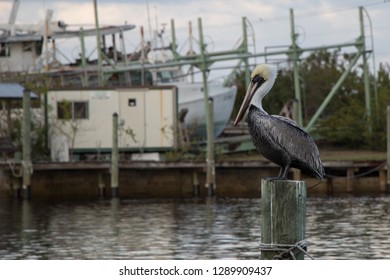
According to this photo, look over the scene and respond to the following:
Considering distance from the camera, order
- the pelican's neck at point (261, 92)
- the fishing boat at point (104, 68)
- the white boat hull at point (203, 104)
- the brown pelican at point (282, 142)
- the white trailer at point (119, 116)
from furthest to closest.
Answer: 1. the white boat hull at point (203, 104)
2. the fishing boat at point (104, 68)
3. the white trailer at point (119, 116)
4. the pelican's neck at point (261, 92)
5. the brown pelican at point (282, 142)

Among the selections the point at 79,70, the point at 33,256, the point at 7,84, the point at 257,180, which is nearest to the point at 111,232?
the point at 33,256

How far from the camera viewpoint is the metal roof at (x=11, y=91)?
1836 inches

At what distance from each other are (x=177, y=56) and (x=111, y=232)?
80.0 feet

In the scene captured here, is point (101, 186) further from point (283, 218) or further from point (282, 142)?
point (283, 218)

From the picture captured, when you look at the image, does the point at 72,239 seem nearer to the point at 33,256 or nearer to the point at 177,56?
the point at 33,256

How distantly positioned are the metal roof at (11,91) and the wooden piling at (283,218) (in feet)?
110

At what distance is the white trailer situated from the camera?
48969 millimetres

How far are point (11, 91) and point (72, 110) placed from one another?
9.01 ft

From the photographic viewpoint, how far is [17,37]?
170 feet

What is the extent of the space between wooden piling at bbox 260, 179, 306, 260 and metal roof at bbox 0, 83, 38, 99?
33515 millimetres

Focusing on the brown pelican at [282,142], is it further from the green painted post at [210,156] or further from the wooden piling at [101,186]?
the wooden piling at [101,186]

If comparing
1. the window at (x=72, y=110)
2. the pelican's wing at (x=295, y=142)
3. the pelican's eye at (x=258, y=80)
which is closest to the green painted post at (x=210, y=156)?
the window at (x=72, y=110)

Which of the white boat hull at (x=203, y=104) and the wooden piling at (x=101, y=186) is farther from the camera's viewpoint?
the white boat hull at (x=203, y=104)

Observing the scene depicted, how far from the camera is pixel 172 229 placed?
3272 cm
